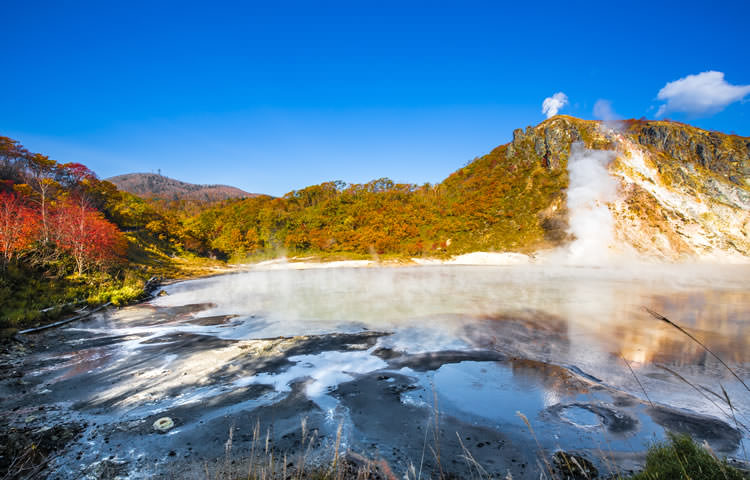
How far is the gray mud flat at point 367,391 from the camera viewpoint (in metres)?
4.16

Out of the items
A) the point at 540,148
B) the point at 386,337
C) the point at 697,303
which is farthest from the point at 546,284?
the point at 540,148

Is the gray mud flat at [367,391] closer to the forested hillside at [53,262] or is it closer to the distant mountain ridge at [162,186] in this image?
the forested hillside at [53,262]

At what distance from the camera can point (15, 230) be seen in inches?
559

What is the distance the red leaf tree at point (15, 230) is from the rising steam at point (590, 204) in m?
40.7

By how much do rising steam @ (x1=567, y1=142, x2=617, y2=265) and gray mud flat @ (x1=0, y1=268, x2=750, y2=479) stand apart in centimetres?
2493

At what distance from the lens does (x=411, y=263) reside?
130ft

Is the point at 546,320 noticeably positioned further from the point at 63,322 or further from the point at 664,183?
the point at 664,183

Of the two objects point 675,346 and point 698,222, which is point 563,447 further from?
point 698,222

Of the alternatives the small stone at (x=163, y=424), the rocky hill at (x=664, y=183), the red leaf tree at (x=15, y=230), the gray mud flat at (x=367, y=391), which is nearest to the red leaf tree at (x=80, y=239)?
the red leaf tree at (x=15, y=230)

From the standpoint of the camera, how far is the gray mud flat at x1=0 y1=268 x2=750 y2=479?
13.6 feet

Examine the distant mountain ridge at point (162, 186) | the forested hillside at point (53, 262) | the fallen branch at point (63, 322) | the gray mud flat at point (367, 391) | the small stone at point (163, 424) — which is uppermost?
the distant mountain ridge at point (162, 186)

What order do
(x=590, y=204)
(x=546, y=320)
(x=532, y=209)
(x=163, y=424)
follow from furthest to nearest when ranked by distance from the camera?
(x=532, y=209) → (x=590, y=204) → (x=546, y=320) → (x=163, y=424)

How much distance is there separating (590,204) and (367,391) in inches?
1691

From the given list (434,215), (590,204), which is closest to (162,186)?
(434,215)
